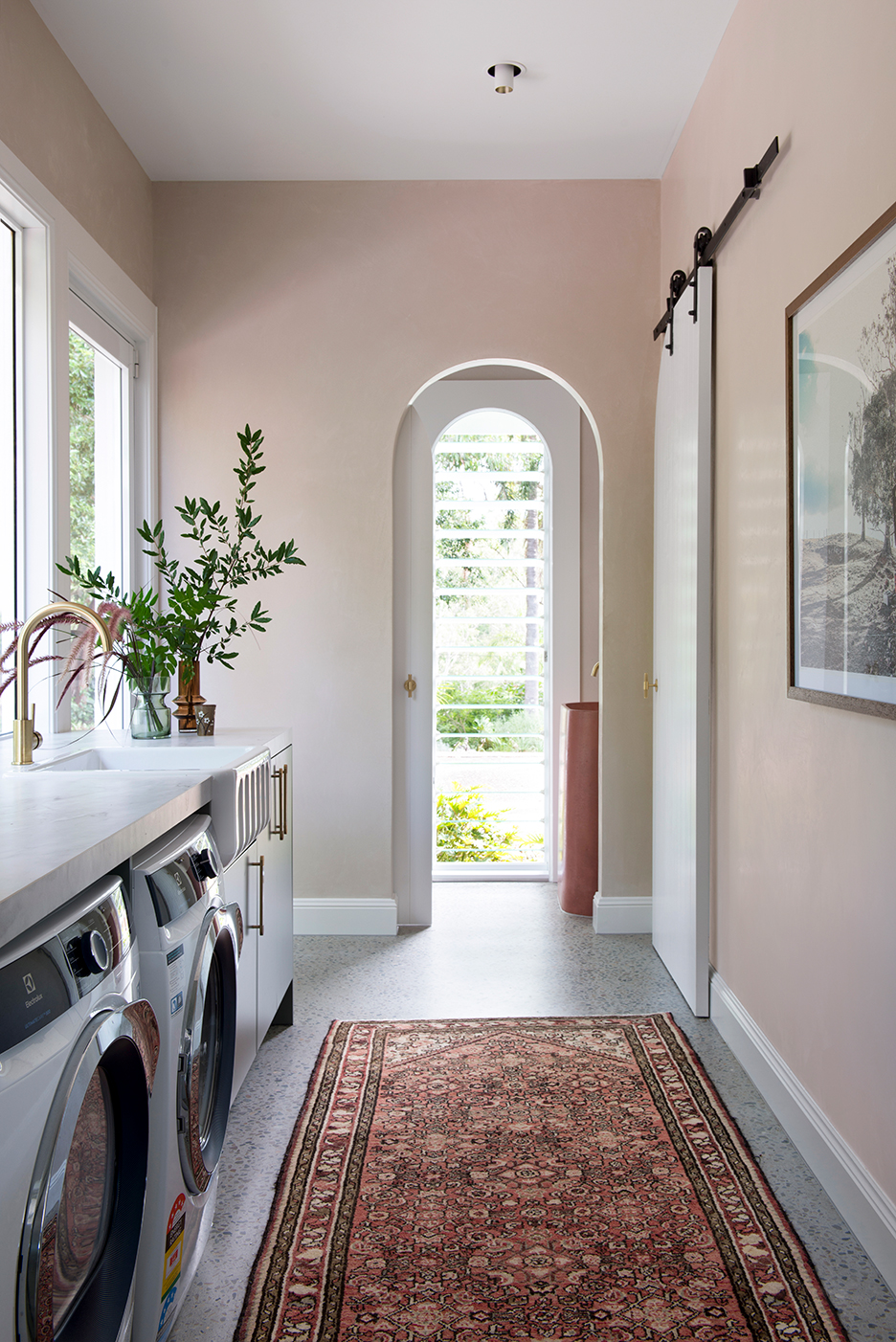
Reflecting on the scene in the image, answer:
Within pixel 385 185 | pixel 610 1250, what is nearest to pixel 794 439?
pixel 610 1250

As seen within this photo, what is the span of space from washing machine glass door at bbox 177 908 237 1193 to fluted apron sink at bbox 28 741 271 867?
22cm

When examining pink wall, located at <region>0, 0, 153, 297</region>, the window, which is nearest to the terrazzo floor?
the window

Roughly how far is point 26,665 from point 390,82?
213 cm

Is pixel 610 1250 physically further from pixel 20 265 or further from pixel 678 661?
pixel 20 265

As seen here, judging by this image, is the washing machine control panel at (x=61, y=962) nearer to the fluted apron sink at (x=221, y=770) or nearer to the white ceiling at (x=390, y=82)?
the fluted apron sink at (x=221, y=770)

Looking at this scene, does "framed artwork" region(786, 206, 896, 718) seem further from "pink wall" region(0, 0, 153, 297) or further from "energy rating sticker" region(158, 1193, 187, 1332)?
"pink wall" region(0, 0, 153, 297)

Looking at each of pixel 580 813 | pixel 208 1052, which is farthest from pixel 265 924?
pixel 580 813

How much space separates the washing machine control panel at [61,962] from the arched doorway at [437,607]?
8.22 ft

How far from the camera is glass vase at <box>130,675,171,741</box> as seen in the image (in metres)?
2.53

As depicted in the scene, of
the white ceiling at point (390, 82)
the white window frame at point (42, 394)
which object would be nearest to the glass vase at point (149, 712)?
the white window frame at point (42, 394)

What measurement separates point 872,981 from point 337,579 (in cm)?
241

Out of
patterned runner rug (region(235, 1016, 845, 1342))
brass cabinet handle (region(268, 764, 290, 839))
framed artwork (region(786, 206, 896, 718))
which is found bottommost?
patterned runner rug (region(235, 1016, 845, 1342))

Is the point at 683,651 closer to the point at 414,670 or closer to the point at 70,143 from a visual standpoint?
the point at 414,670

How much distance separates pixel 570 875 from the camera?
12.8 ft
